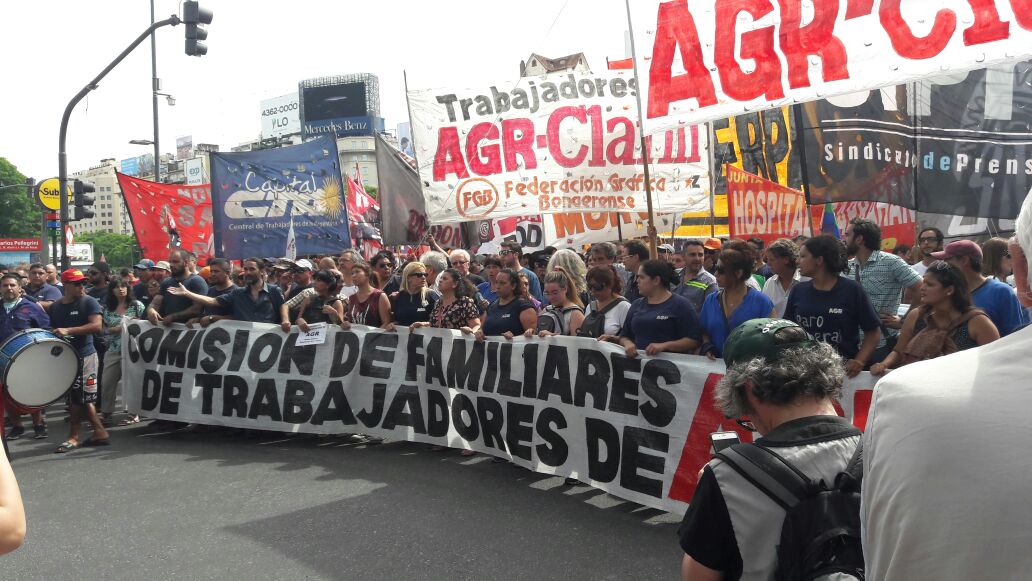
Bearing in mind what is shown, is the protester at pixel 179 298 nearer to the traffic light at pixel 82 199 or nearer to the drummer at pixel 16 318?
the drummer at pixel 16 318

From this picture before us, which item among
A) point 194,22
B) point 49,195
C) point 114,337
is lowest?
point 114,337

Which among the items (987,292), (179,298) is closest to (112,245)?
(179,298)

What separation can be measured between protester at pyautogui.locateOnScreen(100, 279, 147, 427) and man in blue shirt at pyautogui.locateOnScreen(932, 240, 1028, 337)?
800 centimetres

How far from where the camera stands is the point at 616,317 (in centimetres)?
603

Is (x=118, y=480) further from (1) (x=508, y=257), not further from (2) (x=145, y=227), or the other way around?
(2) (x=145, y=227)

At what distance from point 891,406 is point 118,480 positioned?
6.64 meters

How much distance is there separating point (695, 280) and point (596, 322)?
1.20 meters

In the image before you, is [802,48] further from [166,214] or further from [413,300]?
[166,214]

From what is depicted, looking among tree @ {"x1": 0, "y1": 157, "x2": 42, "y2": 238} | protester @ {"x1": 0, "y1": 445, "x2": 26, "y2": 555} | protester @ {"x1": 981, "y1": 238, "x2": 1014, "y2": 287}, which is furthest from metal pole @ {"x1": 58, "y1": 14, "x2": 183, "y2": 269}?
tree @ {"x1": 0, "y1": 157, "x2": 42, "y2": 238}

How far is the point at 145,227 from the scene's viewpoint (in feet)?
46.6

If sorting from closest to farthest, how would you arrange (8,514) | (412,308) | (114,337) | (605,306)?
(8,514) < (605,306) < (412,308) < (114,337)

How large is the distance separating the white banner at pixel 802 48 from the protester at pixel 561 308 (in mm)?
1458

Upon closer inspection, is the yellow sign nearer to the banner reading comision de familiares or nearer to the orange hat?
the orange hat

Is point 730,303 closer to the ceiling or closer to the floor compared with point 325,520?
closer to the ceiling
